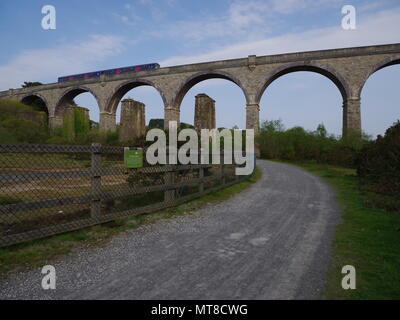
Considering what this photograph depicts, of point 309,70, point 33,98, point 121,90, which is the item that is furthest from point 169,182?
point 33,98

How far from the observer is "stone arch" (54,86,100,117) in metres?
38.4

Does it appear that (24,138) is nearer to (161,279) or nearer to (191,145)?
(191,145)

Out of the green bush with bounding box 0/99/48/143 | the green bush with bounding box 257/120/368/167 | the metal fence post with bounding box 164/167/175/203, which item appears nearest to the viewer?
the metal fence post with bounding box 164/167/175/203

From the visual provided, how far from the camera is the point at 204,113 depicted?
Answer: 1675 cm

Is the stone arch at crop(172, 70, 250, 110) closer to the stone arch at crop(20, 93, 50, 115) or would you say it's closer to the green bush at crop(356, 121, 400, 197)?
the green bush at crop(356, 121, 400, 197)

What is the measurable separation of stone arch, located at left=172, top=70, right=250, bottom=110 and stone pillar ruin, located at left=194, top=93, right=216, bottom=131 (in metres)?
13.7

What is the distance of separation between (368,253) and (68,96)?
4613 cm

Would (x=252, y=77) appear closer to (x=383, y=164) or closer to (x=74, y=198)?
(x=383, y=164)

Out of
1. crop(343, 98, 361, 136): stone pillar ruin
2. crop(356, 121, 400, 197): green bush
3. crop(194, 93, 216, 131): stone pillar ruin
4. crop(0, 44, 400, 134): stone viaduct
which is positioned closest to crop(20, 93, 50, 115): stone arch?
crop(0, 44, 400, 134): stone viaduct

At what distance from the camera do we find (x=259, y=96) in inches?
1145

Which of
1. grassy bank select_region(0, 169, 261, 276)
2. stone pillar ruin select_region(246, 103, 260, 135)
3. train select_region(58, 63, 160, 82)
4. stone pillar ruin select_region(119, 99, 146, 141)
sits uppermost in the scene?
train select_region(58, 63, 160, 82)

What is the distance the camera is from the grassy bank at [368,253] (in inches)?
102

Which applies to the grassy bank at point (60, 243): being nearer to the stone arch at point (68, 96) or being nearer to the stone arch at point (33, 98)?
the stone arch at point (68, 96)

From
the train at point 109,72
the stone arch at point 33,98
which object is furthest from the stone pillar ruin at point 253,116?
the stone arch at point 33,98
